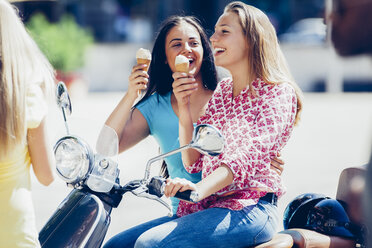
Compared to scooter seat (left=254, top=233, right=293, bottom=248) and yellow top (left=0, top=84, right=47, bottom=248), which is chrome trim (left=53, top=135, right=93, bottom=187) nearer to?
yellow top (left=0, top=84, right=47, bottom=248)

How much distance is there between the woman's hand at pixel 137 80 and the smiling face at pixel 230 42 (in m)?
0.40

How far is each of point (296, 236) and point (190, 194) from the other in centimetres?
45

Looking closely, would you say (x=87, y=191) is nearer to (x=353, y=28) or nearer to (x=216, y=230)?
(x=216, y=230)

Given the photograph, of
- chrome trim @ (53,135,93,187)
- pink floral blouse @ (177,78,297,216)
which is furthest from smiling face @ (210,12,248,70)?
chrome trim @ (53,135,93,187)

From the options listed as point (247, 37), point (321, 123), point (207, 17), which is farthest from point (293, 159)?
point (207, 17)

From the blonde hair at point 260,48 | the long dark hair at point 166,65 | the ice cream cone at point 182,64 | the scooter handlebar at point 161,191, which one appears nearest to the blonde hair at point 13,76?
the scooter handlebar at point 161,191

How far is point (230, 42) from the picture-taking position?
2.32 metres

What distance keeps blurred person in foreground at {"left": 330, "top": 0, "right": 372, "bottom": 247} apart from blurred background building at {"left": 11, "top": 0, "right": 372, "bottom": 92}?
14.4m

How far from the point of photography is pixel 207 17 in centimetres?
1934

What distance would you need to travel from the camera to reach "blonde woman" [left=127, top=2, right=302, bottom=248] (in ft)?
6.65

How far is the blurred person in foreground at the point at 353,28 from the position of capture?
147 centimetres

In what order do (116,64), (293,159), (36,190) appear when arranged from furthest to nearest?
(116,64)
(293,159)
(36,190)

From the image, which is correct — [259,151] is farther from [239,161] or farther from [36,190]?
[36,190]

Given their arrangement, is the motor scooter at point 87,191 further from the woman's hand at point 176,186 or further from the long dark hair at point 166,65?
the long dark hair at point 166,65
